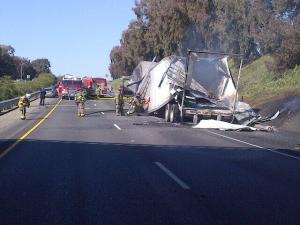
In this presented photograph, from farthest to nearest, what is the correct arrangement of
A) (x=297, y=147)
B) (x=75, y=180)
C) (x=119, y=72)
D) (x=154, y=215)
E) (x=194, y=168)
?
(x=119, y=72) → (x=297, y=147) → (x=194, y=168) → (x=75, y=180) → (x=154, y=215)

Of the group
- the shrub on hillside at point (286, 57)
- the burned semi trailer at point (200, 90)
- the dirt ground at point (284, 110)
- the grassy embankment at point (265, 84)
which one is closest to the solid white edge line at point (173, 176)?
the dirt ground at point (284, 110)

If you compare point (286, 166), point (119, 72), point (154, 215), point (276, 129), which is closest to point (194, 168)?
point (286, 166)

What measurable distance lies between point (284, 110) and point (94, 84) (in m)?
37.3

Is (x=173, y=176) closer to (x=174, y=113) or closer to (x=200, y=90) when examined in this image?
(x=174, y=113)

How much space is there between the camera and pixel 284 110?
30.9m

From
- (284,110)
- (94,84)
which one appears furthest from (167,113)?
(94,84)

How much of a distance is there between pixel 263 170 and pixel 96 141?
7.46m

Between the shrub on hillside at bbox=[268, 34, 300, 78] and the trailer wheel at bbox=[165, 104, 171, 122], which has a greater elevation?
the shrub on hillside at bbox=[268, 34, 300, 78]

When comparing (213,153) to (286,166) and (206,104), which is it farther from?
(206,104)

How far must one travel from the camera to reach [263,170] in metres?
13.0

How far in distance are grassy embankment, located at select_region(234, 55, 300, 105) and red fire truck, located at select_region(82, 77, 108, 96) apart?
1661 centimetres

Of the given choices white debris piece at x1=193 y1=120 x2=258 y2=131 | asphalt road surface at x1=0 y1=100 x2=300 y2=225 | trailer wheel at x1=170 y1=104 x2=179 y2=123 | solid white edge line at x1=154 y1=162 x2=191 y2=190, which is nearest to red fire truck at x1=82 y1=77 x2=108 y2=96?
trailer wheel at x1=170 y1=104 x2=179 y2=123

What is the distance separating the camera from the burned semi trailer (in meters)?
28.5

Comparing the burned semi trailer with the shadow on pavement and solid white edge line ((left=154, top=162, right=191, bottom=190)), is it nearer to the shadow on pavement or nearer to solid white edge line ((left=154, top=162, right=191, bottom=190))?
the shadow on pavement
